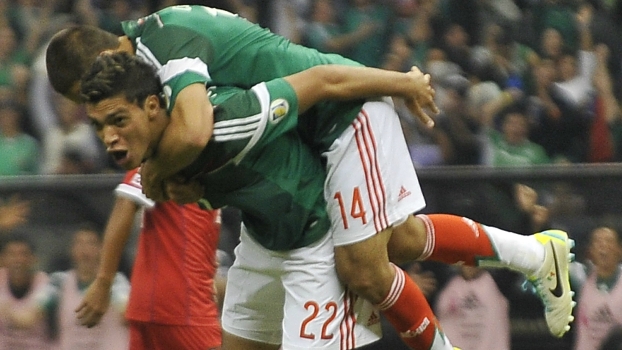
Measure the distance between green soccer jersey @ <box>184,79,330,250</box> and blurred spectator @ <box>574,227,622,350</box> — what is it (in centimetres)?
174

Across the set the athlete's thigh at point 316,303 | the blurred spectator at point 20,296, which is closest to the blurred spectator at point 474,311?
the athlete's thigh at point 316,303

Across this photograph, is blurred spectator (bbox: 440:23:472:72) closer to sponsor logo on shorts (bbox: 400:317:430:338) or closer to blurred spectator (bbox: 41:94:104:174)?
blurred spectator (bbox: 41:94:104:174)

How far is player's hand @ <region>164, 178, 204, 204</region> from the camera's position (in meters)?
3.90

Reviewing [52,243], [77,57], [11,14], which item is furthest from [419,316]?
[11,14]

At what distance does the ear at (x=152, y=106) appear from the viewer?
3.68 meters

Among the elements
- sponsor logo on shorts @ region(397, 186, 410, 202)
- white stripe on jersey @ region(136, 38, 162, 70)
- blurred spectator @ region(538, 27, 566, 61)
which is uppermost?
white stripe on jersey @ region(136, 38, 162, 70)

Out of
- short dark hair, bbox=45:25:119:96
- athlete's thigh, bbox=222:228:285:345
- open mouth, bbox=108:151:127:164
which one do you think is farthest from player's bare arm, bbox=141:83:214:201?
athlete's thigh, bbox=222:228:285:345

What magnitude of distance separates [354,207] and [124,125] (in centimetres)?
80

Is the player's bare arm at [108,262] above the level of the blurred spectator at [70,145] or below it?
above

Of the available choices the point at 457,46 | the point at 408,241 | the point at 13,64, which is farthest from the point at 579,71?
the point at 408,241

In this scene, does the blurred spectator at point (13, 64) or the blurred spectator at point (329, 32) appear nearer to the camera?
the blurred spectator at point (13, 64)

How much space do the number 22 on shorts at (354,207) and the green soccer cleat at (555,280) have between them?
79 cm

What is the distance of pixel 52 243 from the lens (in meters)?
5.23

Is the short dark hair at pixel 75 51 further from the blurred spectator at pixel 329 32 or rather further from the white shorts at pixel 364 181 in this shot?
the blurred spectator at pixel 329 32
